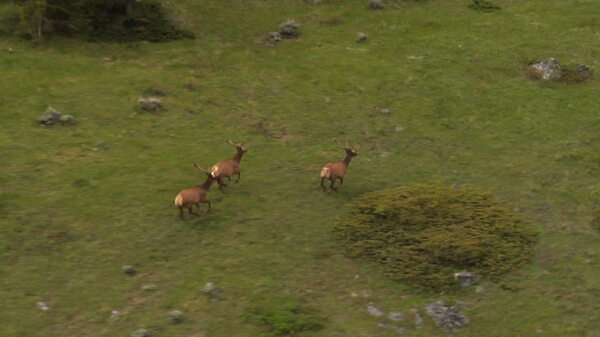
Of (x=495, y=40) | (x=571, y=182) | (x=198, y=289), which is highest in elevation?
(x=495, y=40)

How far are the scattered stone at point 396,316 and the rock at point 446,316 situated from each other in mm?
622

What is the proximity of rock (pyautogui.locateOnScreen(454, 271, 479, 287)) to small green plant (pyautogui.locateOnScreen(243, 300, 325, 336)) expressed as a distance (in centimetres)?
356

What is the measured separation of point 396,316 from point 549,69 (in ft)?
61.1

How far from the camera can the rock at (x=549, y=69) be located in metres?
29.8

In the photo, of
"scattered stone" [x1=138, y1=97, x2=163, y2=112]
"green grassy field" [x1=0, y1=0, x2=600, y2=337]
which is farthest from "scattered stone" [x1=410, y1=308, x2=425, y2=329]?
"scattered stone" [x1=138, y1=97, x2=163, y2=112]

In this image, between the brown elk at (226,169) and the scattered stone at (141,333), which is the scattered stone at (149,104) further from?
the scattered stone at (141,333)

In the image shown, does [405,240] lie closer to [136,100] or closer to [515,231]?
[515,231]

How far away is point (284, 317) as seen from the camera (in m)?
14.7

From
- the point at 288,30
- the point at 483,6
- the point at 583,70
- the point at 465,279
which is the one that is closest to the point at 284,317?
the point at 465,279

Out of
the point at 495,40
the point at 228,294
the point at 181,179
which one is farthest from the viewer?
the point at 495,40

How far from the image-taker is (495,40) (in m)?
34.1

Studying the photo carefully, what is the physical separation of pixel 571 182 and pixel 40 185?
1579cm

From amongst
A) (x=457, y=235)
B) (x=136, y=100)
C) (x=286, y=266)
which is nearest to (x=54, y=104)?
→ (x=136, y=100)

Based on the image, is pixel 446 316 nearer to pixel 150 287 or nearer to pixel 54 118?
pixel 150 287
